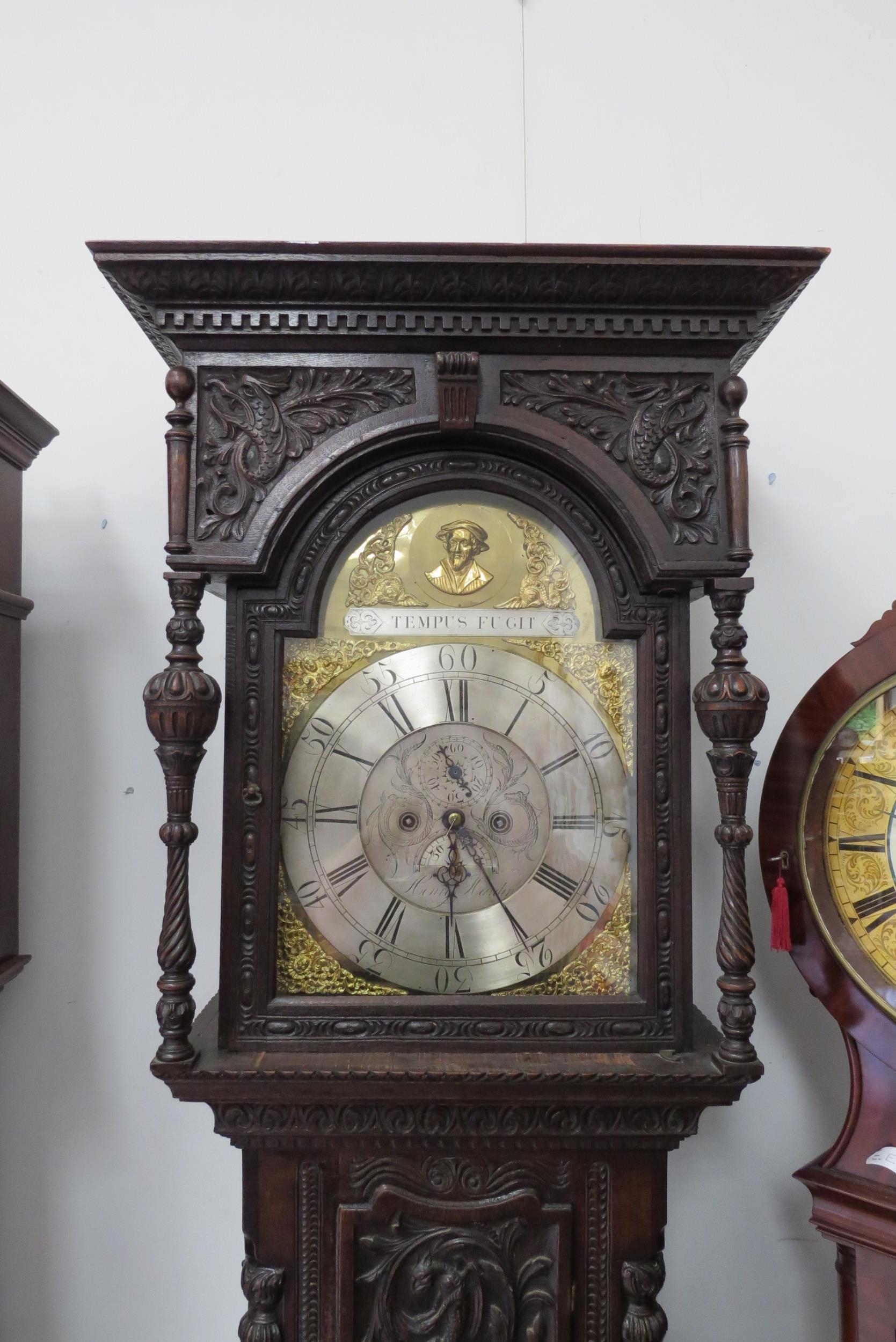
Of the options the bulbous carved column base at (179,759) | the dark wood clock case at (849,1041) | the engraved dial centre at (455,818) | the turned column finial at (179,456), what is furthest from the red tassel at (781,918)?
the turned column finial at (179,456)

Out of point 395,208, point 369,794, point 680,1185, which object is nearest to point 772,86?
point 395,208

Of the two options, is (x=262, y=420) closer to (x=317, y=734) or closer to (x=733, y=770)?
(x=317, y=734)

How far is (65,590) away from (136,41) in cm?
94

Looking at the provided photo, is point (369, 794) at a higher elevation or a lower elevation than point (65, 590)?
lower

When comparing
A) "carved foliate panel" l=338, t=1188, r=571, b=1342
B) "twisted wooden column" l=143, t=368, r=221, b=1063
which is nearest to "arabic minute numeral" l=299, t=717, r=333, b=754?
"twisted wooden column" l=143, t=368, r=221, b=1063

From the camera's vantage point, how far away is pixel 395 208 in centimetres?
149

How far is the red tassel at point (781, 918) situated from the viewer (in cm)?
115

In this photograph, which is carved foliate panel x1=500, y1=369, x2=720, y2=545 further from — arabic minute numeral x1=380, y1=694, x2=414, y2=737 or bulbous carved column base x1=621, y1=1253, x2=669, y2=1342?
bulbous carved column base x1=621, y1=1253, x2=669, y2=1342

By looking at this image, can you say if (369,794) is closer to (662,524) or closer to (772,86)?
(662,524)

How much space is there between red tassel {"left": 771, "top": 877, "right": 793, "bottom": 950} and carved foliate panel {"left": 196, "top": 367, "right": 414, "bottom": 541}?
80cm

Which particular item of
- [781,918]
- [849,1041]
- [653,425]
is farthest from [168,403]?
[849,1041]

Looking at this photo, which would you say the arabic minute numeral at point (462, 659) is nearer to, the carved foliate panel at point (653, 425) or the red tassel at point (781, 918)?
the carved foliate panel at point (653, 425)

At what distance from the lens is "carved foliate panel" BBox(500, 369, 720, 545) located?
42.8 inches

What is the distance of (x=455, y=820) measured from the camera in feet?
3.65
